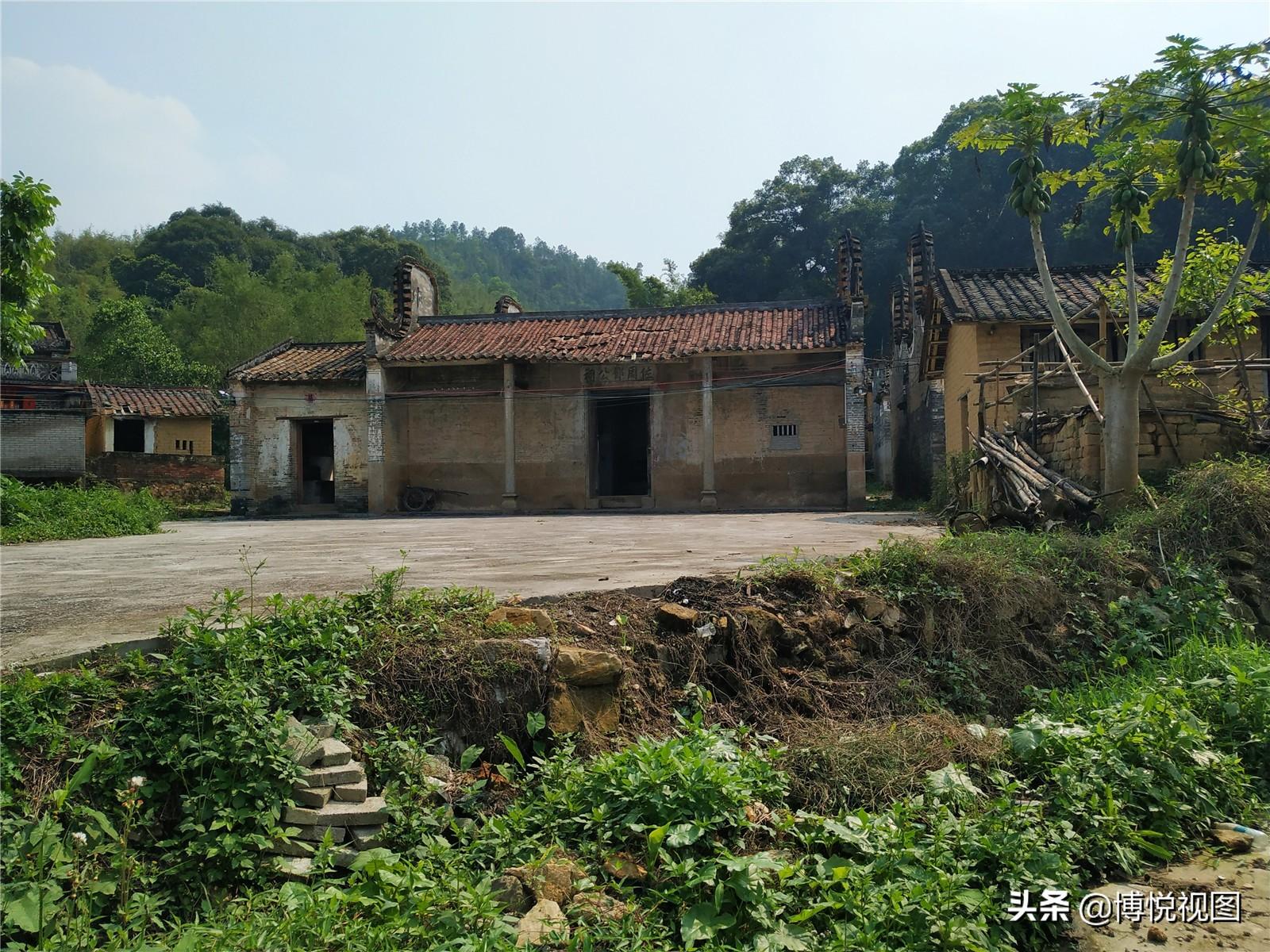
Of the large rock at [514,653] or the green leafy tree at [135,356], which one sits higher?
the green leafy tree at [135,356]

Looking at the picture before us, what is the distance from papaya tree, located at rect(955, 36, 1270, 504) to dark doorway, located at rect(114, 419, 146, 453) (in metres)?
26.5

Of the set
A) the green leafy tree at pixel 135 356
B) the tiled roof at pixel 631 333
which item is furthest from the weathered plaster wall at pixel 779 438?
the green leafy tree at pixel 135 356

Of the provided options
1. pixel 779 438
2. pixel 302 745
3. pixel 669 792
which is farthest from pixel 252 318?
pixel 669 792

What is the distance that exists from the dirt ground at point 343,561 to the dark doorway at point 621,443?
21.7 ft

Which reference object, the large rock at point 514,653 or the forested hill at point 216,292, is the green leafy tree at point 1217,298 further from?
the forested hill at point 216,292

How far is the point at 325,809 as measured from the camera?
3395mm

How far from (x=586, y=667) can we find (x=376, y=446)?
1593 cm

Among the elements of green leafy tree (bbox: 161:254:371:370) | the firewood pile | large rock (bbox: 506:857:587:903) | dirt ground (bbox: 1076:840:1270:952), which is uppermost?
green leafy tree (bbox: 161:254:371:370)

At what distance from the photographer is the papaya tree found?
7336 mm

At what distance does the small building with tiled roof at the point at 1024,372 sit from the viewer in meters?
8.94

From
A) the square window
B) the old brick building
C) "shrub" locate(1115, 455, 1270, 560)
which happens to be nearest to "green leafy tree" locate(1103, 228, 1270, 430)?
"shrub" locate(1115, 455, 1270, 560)

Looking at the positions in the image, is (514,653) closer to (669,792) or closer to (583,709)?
(583,709)

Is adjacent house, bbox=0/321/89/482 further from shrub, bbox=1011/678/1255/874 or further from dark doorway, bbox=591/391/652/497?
shrub, bbox=1011/678/1255/874

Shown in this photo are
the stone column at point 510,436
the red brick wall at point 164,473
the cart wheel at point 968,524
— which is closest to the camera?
the cart wheel at point 968,524
